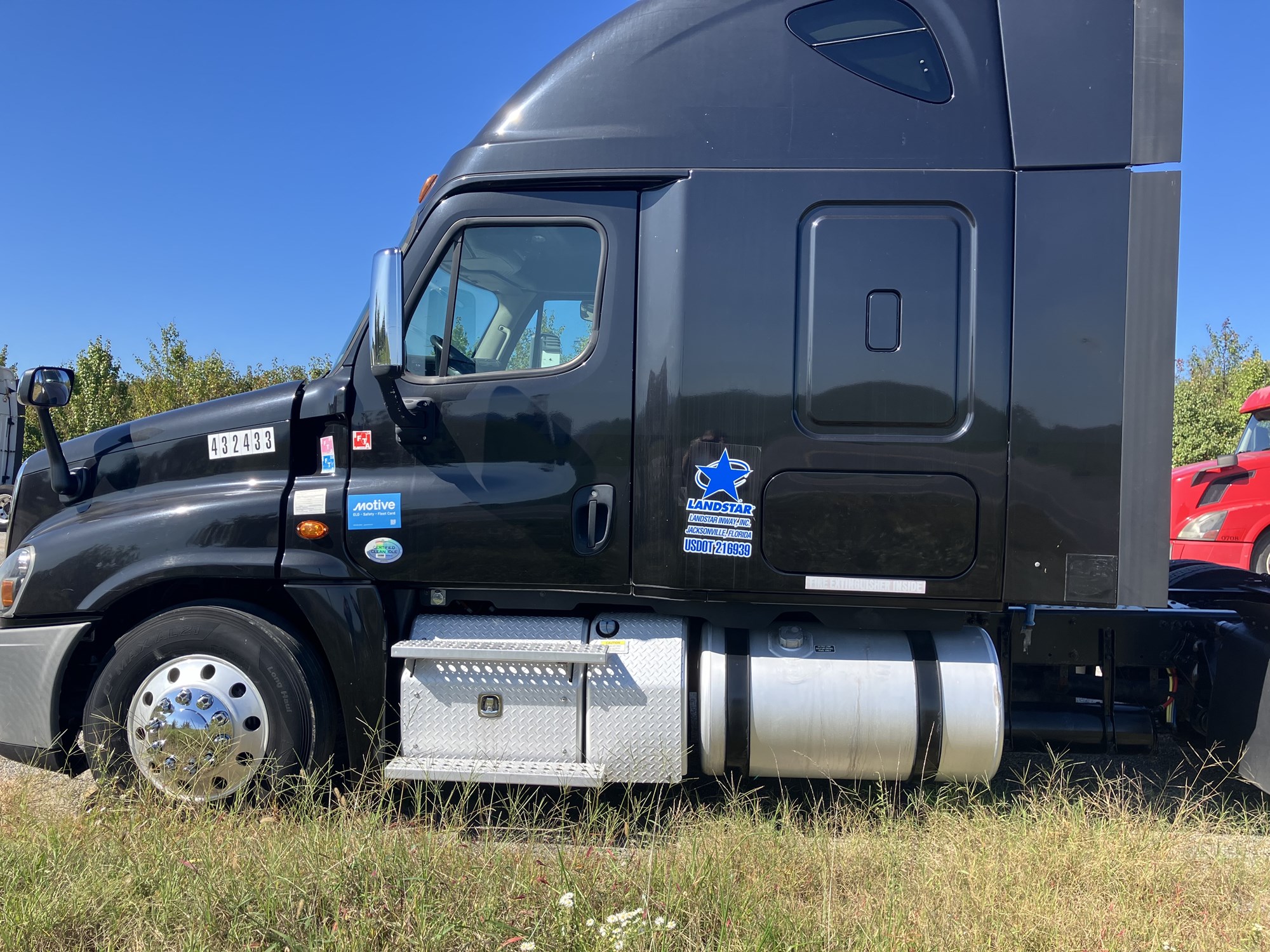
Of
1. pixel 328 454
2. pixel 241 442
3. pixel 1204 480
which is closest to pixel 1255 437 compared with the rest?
pixel 1204 480

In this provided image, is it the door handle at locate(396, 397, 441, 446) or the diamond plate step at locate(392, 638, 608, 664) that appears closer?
the diamond plate step at locate(392, 638, 608, 664)

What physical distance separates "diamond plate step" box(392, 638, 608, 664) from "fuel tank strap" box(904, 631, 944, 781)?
1281 millimetres

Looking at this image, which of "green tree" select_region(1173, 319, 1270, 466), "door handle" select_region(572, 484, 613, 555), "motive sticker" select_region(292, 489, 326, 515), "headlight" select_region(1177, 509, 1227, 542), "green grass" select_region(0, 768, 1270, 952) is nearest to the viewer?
"green grass" select_region(0, 768, 1270, 952)

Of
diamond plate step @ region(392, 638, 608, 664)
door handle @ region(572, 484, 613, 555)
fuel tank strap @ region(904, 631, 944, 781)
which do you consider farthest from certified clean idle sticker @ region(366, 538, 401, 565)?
fuel tank strap @ region(904, 631, 944, 781)

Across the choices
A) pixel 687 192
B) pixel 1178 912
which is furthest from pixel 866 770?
pixel 687 192

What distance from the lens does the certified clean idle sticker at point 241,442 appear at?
140 inches

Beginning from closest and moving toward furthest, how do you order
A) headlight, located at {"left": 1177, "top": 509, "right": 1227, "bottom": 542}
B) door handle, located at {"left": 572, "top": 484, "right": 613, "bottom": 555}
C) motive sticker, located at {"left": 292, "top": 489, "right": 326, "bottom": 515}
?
1. door handle, located at {"left": 572, "top": 484, "right": 613, "bottom": 555}
2. motive sticker, located at {"left": 292, "top": 489, "right": 326, "bottom": 515}
3. headlight, located at {"left": 1177, "top": 509, "right": 1227, "bottom": 542}

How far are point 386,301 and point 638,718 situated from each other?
1.94 metres

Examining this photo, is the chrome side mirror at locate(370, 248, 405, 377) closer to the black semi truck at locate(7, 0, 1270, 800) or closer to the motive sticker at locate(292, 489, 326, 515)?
the black semi truck at locate(7, 0, 1270, 800)

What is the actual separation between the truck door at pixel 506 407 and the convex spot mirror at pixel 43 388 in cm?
143

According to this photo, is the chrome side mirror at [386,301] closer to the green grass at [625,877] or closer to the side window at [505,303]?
the side window at [505,303]

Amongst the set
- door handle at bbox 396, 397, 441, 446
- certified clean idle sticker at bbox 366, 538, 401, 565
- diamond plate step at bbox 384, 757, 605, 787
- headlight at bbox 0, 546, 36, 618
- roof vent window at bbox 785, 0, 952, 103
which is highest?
roof vent window at bbox 785, 0, 952, 103

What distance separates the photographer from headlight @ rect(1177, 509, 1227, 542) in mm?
8195

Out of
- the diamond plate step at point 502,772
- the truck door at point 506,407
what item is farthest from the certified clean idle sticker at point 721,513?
the diamond plate step at point 502,772
